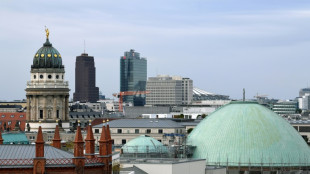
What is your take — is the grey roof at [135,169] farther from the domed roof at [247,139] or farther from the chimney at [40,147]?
the chimney at [40,147]

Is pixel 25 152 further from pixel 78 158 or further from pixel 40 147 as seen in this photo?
pixel 78 158

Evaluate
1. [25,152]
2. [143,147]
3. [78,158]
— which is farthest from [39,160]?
[143,147]

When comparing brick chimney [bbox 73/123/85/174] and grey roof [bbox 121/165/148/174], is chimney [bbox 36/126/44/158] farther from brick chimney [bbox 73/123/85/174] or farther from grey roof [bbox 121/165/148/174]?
grey roof [bbox 121/165/148/174]

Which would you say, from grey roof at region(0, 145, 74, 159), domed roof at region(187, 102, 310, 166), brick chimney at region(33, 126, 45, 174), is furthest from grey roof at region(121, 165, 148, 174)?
brick chimney at region(33, 126, 45, 174)

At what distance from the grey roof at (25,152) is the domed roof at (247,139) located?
49.2 metres

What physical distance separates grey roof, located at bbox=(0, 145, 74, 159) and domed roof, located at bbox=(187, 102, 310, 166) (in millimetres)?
49212

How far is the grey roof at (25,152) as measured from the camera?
→ 103000 millimetres

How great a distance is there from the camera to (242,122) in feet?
518

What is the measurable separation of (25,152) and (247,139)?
5680 cm

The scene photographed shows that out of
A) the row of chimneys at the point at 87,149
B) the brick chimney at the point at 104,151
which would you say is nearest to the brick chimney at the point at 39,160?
the row of chimneys at the point at 87,149

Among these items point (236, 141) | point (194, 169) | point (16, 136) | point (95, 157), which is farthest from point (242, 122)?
point (95, 157)

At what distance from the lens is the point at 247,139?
6088 inches

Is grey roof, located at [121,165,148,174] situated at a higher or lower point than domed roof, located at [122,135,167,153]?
lower

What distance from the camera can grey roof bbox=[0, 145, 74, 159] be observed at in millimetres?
103000
